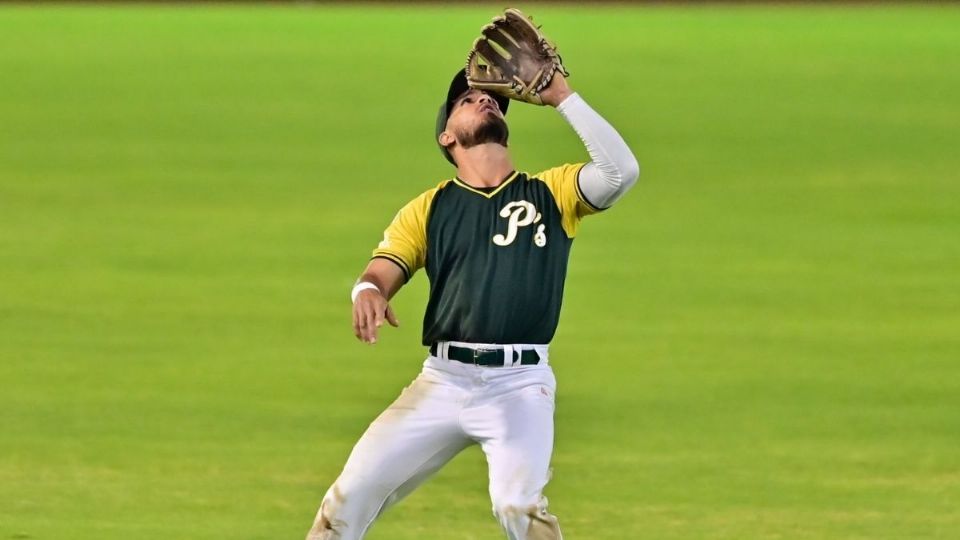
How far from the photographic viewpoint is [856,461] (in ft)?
32.2

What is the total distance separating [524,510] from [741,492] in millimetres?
3088

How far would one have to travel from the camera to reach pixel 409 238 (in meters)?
6.74

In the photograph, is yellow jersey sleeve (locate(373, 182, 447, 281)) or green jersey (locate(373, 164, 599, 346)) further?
yellow jersey sleeve (locate(373, 182, 447, 281))

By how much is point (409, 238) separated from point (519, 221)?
39 centimetres

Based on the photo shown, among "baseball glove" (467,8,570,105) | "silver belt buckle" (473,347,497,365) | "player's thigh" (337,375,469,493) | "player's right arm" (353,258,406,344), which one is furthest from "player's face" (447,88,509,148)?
"player's thigh" (337,375,469,493)

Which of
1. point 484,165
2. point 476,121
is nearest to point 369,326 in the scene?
point 484,165

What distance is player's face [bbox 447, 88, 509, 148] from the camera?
679 cm

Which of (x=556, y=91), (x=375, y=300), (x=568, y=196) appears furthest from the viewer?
(x=568, y=196)

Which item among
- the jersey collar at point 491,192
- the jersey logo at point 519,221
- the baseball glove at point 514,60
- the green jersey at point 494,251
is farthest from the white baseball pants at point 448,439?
the baseball glove at point 514,60

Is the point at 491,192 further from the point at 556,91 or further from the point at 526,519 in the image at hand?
the point at 526,519

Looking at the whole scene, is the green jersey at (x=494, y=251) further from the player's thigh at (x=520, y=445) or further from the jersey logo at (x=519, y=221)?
the player's thigh at (x=520, y=445)

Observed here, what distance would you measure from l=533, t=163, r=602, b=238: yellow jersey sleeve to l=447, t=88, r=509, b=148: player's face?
9.1 inches

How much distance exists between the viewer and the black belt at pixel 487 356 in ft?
21.6

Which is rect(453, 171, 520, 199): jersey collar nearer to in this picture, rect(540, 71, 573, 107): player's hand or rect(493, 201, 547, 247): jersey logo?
rect(493, 201, 547, 247): jersey logo
